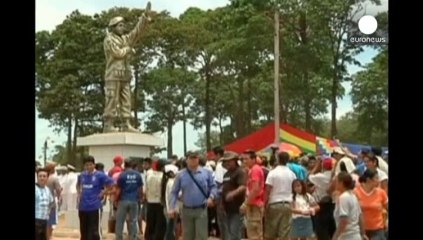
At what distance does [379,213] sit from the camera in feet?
20.7

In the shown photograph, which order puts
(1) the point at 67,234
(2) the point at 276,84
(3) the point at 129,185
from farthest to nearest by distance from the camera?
1. (2) the point at 276,84
2. (1) the point at 67,234
3. (3) the point at 129,185

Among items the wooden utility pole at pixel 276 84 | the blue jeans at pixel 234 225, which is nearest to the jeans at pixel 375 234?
the blue jeans at pixel 234 225

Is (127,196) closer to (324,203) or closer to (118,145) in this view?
(324,203)

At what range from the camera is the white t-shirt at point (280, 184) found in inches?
334

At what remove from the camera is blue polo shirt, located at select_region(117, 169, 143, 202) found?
31.1ft

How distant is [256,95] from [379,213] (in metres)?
22.4

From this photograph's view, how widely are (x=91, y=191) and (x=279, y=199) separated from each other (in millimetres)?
2098

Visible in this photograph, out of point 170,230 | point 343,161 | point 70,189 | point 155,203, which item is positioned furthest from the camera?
point 70,189

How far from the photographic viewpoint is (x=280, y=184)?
334 inches

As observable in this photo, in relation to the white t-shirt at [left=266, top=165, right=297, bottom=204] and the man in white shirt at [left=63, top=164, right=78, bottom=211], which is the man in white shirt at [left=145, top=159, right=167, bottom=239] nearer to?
the white t-shirt at [left=266, top=165, right=297, bottom=204]

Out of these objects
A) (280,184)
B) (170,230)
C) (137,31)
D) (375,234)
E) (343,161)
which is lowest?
(170,230)

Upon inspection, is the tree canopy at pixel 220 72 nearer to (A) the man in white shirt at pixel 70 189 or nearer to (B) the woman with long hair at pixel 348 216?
(A) the man in white shirt at pixel 70 189

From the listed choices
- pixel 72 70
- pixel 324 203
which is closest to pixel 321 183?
pixel 324 203
